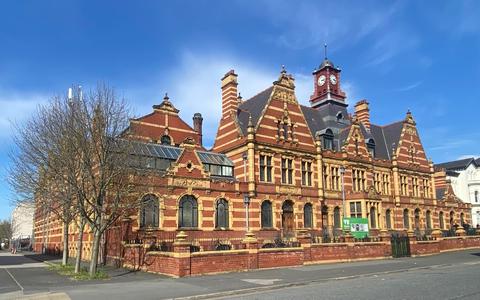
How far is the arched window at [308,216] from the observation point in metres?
38.0

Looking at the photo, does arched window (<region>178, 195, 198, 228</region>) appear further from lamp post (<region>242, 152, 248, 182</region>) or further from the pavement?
the pavement

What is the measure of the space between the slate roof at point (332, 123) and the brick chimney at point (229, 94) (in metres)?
0.95

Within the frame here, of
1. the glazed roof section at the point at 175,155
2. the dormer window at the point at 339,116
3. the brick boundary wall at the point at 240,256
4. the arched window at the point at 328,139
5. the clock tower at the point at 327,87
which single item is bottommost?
the brick boundary wall at the point at 240,256

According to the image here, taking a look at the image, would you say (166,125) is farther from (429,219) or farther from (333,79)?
(429,219)

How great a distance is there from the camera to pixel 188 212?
31594mm

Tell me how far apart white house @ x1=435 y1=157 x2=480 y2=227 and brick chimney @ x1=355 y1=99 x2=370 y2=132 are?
3051 centimetres

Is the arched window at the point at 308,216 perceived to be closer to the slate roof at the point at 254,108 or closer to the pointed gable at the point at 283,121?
the pointed gable at the point at 283,121

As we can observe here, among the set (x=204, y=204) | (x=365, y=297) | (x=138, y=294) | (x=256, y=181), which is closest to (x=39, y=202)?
(x=204, y=204)

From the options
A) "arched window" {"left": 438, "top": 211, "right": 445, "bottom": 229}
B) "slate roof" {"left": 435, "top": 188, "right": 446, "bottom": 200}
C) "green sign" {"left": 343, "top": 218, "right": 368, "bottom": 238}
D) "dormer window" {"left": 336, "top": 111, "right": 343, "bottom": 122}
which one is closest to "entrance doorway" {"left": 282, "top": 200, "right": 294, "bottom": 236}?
"green sign" {"left": 343, "top": 218, "right": 368, "bottom": 238}

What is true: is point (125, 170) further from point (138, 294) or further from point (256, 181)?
point (256, 181)

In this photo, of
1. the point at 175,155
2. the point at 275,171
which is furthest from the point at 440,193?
the point at 175,155

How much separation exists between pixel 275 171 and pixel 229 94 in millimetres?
8689

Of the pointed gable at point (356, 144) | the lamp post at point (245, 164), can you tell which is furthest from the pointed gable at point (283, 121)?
the pointed gable at point (356, 144)

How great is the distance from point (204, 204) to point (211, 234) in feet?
7.64
